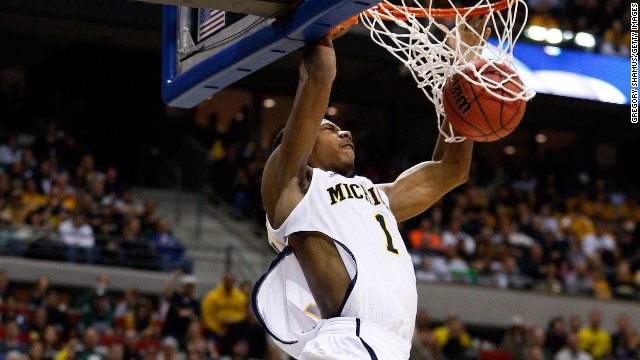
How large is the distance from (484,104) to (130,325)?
8015 mm

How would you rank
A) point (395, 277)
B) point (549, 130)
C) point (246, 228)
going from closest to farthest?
point (395, 277)
point (246, 228)
point (549, 130)

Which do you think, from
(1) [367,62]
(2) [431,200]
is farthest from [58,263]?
(2) [431,200]

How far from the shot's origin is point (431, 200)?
4.86m

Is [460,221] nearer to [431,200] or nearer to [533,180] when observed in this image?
[533,180]

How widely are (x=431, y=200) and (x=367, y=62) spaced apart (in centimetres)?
1440

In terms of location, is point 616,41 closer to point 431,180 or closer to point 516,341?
point 516,341

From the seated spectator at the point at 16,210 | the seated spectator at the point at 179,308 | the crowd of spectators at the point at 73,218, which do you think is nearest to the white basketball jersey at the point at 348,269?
the seated spectator at the point at 179,308

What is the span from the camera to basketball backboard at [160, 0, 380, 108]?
3.86m

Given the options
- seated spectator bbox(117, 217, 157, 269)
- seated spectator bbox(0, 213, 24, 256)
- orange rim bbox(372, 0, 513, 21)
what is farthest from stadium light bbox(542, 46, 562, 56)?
orange rim bbox(372, 0, 513, 21)

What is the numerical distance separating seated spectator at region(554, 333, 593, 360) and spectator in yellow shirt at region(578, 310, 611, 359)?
543 millimetres

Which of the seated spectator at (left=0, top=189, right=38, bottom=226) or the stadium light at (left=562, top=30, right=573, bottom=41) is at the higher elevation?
the stadium light at (left=562, top=30, right=573, bottom=41)

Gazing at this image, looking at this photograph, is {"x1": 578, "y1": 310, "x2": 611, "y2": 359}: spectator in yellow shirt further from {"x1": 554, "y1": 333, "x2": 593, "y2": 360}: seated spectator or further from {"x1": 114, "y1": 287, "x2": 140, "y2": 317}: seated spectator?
{"x1": 114, "y1": 287, "x2": 140, "y2": 317}: seated spectator

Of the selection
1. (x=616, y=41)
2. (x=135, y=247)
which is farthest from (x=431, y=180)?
(x=616, y=41)

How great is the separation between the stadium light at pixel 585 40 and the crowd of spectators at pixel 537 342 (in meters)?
5.12
